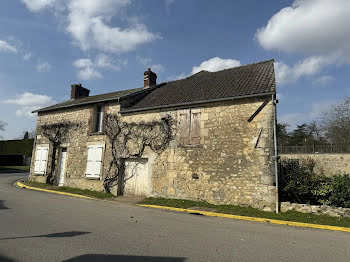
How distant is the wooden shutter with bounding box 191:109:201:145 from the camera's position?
9527mm

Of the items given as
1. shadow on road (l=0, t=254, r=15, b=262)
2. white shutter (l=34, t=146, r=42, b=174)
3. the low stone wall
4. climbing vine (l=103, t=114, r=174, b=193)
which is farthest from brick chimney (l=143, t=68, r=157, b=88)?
shadow on road (l=0, t=254, r=15, b=262)

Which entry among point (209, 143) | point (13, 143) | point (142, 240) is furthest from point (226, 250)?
point (13, 143)

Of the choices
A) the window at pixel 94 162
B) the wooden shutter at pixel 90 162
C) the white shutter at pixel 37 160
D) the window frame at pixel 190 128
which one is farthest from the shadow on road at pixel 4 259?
the white shutter at pixel 37 160

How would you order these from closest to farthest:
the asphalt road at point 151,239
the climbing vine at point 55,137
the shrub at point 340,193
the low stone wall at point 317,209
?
→ the asphalt road at point 151,239
the low stone wall at point 317,209
the shrub at point 340,193
the climbing vine at point 55,137

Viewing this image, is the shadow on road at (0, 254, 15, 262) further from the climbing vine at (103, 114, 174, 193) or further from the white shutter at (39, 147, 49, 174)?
the white shutter at (39, 147, 49, 174)

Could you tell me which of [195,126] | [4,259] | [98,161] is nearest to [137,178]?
[98,161]

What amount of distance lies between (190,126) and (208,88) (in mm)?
2289

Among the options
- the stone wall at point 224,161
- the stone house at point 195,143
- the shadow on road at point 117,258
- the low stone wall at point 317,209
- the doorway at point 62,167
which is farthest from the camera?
the doorway at point 62,167

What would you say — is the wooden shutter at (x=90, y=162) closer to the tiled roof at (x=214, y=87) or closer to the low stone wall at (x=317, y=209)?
the tiled roof at (x=214, y=87)

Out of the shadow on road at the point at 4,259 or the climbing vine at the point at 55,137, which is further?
the climbing vine at the point at 55,137

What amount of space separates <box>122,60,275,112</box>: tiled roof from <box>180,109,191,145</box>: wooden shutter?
51cm

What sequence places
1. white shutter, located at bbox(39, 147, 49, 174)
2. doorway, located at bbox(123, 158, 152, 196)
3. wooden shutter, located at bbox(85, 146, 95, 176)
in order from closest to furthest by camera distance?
doorway, located at bbox(123, 158, 152, 196) → wooden shutter, located at bbox(85, 146, 95, 176) → white shutter, located at bbox(39, 147, 49, 174)

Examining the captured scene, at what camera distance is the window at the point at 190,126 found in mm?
9578

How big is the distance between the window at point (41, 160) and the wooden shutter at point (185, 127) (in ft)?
29.4
